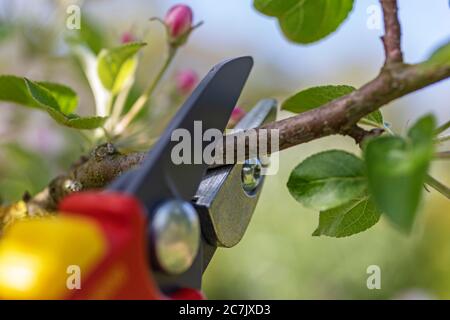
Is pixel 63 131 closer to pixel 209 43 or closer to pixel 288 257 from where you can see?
pixel 288 257

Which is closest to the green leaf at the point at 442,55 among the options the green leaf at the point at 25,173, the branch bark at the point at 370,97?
the branch bark at the point at 370,97

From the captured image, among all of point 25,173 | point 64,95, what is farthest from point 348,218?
point 25,173

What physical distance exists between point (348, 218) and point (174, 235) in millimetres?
229

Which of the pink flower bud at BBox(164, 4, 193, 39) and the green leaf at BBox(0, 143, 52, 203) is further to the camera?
the green leaf at BBox(0, 143, 52, 203)

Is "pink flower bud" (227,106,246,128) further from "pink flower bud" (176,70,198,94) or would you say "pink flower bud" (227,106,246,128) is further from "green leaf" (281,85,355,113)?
"pink flower bud" (176,70,198,94)

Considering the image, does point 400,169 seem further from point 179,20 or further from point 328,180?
point 179,20

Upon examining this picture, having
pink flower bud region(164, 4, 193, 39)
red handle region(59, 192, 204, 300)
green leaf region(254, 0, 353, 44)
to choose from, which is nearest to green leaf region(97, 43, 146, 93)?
pink flower bud region(164, 4, 193, 39)

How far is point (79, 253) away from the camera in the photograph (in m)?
0.32

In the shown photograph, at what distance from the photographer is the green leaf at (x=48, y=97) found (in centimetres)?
55

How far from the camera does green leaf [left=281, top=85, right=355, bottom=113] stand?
1.76 ft

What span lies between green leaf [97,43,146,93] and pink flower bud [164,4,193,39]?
50 millimetres

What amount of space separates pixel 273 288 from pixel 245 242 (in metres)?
0.17
